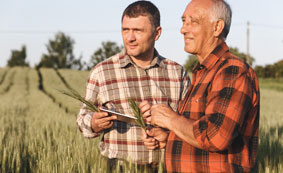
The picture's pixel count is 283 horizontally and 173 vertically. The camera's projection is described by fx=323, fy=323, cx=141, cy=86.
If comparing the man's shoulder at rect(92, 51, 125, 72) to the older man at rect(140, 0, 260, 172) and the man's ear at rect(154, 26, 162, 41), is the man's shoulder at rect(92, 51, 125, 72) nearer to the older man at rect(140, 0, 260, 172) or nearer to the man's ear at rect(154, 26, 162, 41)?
the man's ear at rect(154, 26, 162, 41)

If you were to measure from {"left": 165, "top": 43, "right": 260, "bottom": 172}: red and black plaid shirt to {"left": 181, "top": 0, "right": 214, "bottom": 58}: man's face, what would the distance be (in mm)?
84

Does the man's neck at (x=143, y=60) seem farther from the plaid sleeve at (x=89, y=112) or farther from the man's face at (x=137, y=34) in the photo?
the plaid sleeve at (x=89, y=112)

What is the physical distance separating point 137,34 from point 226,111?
3.79 ft

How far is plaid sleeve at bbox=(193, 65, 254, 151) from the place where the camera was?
4.56 feet

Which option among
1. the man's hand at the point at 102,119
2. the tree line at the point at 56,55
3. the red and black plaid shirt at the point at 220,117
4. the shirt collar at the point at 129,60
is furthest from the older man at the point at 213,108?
the tree line at the point at 56,55

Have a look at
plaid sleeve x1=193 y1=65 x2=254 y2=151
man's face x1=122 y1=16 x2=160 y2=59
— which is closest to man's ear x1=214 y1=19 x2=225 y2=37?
plaid sleeve x1=193 y1=65 x2=254 y2=151

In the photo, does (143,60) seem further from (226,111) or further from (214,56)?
(226,111)

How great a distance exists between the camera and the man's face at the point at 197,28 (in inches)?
64.9

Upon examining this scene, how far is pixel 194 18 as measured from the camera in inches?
66.1

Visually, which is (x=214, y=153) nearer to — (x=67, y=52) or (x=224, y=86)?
(x=224, y=86)

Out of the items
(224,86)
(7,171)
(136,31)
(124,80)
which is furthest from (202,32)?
(7,171)

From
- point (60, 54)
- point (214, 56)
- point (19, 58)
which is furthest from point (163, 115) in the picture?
point (19, 58)

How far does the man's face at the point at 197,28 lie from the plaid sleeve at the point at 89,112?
92cm

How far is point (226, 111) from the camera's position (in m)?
1.39
